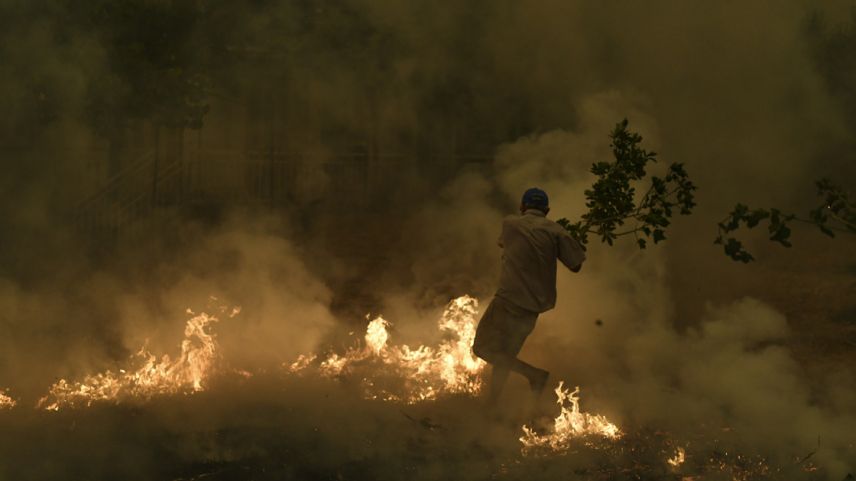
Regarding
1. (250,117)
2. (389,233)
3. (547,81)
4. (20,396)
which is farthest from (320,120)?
(20,396)

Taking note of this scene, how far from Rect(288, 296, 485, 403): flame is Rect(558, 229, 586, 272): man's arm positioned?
137 cm

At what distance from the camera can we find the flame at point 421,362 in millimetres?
6410

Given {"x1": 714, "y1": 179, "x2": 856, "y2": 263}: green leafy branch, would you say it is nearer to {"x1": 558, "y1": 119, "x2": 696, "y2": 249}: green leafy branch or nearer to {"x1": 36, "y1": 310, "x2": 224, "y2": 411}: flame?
{"x1": 558, "y1": 119, "x2": 696, "y2": 249}: green leafy branch

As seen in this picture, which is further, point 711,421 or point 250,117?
point 250,117

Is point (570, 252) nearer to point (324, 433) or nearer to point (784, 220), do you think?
point (784, 220)

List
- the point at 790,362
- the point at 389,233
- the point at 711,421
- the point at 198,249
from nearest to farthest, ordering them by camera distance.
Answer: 1. the point at 711,421
2. the point at 790,362
3. the point at 198,249
4. the point at 389,233

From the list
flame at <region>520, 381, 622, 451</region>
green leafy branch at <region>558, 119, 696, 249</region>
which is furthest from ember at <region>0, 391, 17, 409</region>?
green leafy branch at <region>558, 119, 696, 249</region>

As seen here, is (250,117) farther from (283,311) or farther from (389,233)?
(283,311)

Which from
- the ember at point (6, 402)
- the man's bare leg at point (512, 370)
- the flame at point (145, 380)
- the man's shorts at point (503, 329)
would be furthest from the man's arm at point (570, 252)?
the ember at point (6, 402)

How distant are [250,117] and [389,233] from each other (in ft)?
12.7

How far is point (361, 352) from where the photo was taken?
24.0 ft

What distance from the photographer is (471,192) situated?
30.8 ft

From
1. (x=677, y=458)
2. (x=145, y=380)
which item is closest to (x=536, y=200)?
(x=677, y=458)

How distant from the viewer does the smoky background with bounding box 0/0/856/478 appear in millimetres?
7031
